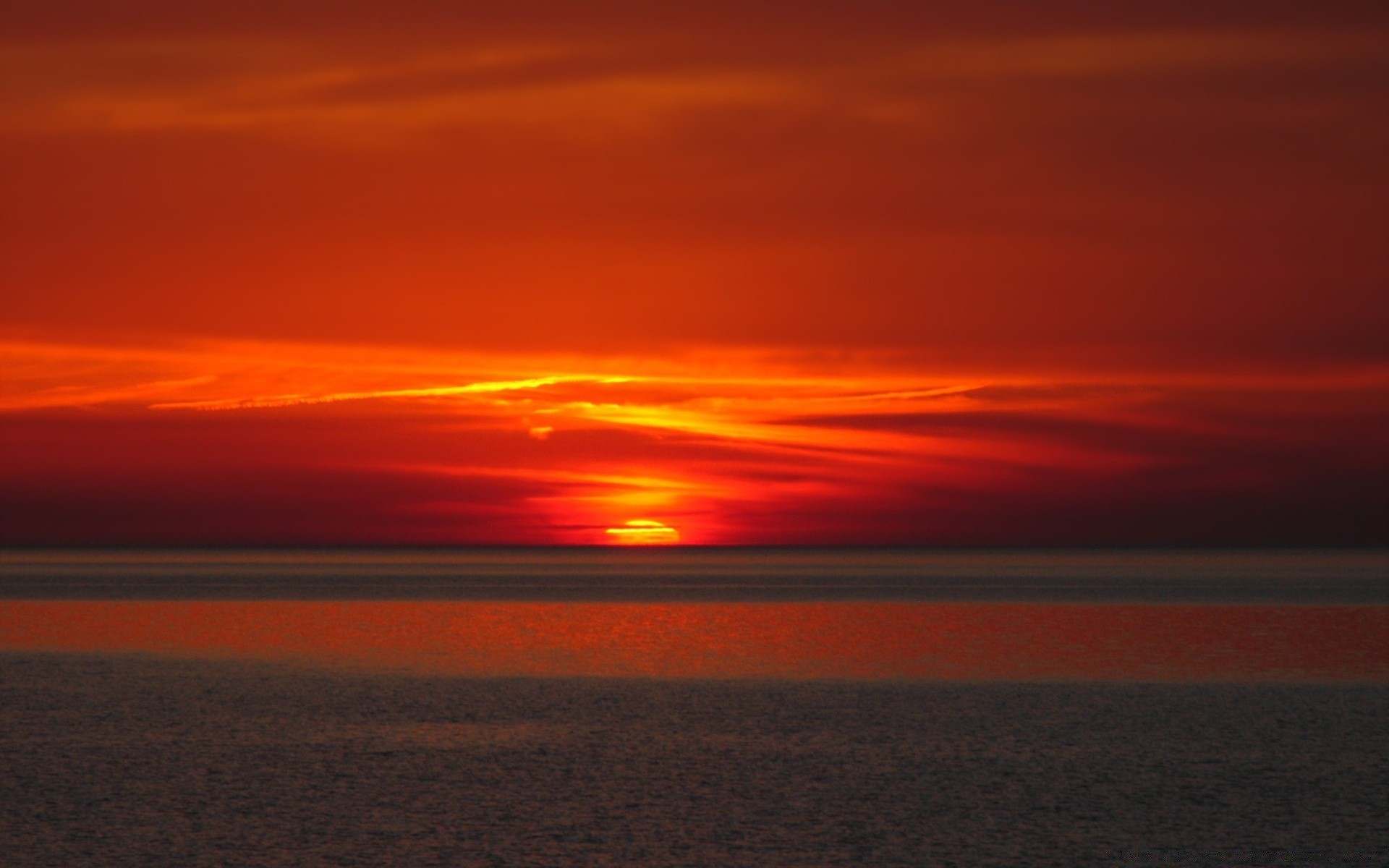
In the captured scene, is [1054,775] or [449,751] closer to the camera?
[1054,775]

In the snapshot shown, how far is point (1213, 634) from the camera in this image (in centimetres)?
3472

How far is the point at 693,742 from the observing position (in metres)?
17.4

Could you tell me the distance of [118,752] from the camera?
1653 centimetres

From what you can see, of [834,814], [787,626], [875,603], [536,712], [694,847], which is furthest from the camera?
[875,603]

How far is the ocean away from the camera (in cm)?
1210

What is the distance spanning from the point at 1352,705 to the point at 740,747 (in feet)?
31.0

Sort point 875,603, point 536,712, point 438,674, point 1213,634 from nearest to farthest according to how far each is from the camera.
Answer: point 536,712, point 438,674, point 1213,634, point 875,603

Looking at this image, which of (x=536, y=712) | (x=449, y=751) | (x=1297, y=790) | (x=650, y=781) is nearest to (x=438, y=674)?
(x=536, y=712)

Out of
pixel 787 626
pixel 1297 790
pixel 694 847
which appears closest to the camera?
pixel 694 847

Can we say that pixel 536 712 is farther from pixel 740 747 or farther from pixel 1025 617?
pixel 1025 617

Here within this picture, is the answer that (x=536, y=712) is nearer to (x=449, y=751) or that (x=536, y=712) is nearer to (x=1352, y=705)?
(x=449, y=751)

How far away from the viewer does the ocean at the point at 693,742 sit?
12.1 meters

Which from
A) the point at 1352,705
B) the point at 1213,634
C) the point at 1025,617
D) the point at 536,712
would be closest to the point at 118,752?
the point at 536,712

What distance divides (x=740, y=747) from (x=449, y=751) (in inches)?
129
